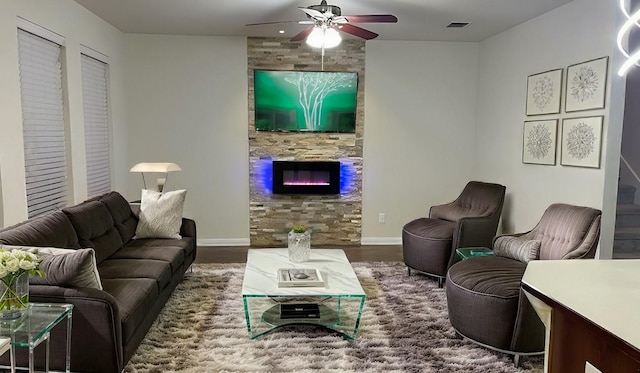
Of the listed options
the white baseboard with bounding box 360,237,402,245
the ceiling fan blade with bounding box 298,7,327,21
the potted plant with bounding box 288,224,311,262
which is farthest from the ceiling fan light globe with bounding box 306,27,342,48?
the white baseboard with bounding box 360,237,402,245

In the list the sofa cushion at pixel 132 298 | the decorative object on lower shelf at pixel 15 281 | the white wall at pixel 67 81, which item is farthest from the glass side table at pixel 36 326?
the white wall at pixel 67 81

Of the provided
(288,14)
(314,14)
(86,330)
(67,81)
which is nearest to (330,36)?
(314,14)

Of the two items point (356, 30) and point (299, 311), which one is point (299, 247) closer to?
point (299, 311)

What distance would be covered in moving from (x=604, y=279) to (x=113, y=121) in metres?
5.10

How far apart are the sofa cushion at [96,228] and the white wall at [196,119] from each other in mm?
2001

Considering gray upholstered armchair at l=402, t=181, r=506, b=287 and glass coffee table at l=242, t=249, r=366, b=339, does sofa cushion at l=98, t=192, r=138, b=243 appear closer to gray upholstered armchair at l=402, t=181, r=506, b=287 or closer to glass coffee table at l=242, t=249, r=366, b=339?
glass coffee table at l=242, t=249, r=366, b=339

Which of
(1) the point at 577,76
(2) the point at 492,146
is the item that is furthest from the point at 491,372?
(2) the point at 492,146

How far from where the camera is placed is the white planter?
3670mm

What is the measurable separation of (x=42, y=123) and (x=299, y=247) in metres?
2.34

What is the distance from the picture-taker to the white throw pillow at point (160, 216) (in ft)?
14.0

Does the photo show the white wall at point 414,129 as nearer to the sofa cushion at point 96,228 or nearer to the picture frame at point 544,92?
the picture frame at point 544,92

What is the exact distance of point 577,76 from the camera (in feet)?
12.9

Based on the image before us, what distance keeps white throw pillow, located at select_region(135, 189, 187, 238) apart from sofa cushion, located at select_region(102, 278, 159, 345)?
46.8 inches

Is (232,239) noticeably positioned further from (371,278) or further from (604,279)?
(604,279)
